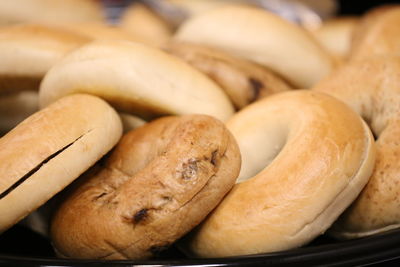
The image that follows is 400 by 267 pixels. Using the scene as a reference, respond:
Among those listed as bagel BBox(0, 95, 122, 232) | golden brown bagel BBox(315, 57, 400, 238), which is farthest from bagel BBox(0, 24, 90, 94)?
golden brown bagel BBox(315, 57, 400, 238)

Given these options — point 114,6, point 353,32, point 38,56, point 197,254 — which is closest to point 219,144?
point 197,254

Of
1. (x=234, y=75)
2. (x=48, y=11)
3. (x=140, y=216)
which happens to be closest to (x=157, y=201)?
(x=140, y=216)

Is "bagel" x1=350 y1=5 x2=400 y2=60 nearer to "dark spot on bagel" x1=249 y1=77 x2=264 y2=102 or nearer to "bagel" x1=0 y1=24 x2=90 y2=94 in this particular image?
"dark spot on bagel" x1=249 y1=77 x2=264 y2=102

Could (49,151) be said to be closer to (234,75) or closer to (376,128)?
(234,75)

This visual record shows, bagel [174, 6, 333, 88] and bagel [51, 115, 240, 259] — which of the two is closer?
bagel [51, 115, 240, 259]

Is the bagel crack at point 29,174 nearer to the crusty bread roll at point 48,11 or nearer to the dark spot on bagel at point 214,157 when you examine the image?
the dark spot on bagel at point 214,157

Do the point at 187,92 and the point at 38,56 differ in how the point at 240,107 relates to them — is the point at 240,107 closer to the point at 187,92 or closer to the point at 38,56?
the point at 187,92
